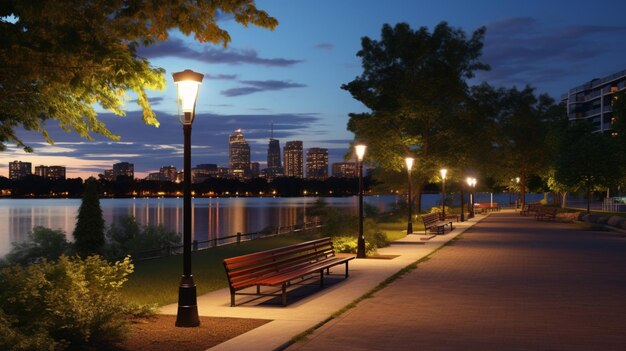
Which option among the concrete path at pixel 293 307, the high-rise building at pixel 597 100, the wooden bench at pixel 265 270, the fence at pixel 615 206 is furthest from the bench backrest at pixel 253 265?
the high-rise building at pixel 597 100

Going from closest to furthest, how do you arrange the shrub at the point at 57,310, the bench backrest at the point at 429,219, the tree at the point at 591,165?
the shrub at the point at 57,310 < the bench backrest at the point at 429,219 < the tree at the point at 591,165

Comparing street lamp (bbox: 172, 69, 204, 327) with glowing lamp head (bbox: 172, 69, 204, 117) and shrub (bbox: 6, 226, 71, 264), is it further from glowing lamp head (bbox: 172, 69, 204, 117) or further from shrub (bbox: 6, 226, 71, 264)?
shrub (bbox: 6, 226, 71, 264)

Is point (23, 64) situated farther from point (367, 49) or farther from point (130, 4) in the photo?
point (367, 49)

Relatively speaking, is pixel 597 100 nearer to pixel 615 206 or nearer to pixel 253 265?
pixel 615 206

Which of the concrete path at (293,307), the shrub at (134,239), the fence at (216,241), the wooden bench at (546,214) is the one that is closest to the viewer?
the concrete path at (293,307)

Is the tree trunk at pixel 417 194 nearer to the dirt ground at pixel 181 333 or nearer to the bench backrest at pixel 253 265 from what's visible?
the bench backrest at pixel 253 265

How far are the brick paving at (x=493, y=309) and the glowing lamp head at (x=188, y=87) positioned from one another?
13.7 ft

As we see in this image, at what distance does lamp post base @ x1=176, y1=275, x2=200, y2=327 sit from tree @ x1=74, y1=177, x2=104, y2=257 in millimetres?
19947

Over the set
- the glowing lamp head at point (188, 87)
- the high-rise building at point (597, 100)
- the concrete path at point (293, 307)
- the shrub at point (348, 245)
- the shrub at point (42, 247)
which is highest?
Answer: the high-rise building at point (597, 100)

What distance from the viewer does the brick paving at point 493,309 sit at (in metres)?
9.77

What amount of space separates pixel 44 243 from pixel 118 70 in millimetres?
22649

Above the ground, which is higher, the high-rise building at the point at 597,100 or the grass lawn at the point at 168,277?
the high-rise building at the point at 597,100

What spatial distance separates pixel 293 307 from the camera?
12883mm

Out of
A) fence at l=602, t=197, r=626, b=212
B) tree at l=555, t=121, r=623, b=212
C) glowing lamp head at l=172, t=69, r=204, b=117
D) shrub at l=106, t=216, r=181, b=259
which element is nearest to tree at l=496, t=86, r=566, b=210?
fence at l=602, t=197, r=626, b=212
